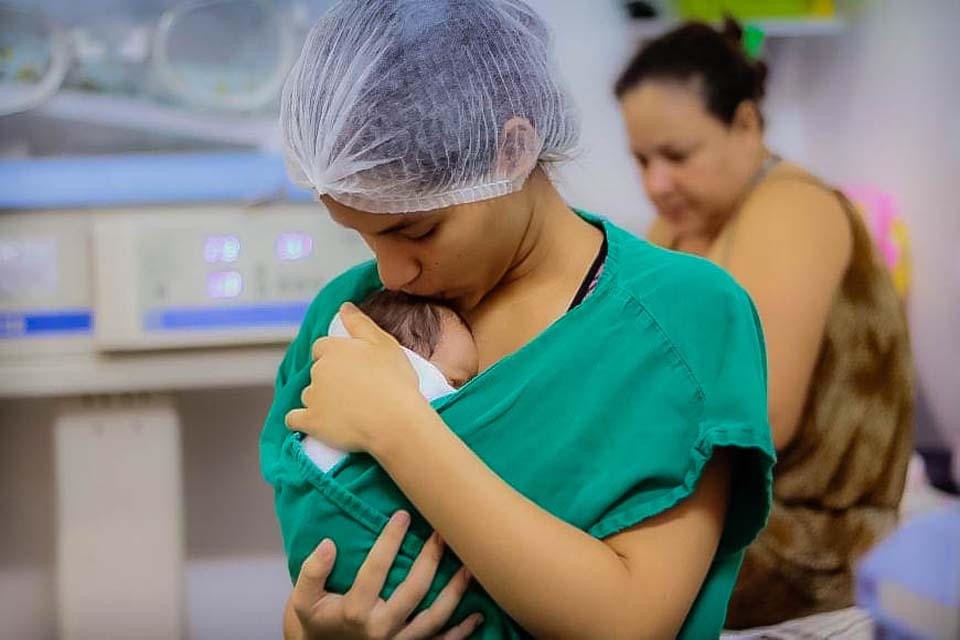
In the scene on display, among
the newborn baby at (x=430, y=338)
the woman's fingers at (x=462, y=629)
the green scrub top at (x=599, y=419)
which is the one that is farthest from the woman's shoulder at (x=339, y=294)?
the woman's fingers at (x=462, y=629)

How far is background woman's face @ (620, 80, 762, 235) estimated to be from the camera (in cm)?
130

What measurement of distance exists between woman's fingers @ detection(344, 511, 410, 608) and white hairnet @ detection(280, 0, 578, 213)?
0.22 m

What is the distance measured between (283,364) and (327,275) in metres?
0.38

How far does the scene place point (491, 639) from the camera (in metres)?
0.82

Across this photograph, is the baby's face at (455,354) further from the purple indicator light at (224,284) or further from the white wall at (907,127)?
the white wall at (907,127)

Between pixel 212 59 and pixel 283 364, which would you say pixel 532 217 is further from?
pixel 212 59

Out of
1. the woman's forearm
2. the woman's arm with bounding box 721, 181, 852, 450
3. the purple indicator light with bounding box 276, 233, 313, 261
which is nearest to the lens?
the woman's forearm

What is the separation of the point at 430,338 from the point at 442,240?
0.31ft

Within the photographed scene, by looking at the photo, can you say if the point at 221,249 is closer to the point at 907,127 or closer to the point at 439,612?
the point at 439,612

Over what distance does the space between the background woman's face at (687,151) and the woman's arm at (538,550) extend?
61 centimetres

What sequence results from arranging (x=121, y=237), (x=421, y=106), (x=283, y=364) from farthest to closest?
(x=121, y=237)
(x=283, y=364)
(x=421, y=106)

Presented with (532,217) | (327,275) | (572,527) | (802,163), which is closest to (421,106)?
(532,217)

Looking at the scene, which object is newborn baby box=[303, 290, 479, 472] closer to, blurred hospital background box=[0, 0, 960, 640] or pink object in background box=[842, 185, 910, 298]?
blurred hospital background box=[0, 0, 960, 640]


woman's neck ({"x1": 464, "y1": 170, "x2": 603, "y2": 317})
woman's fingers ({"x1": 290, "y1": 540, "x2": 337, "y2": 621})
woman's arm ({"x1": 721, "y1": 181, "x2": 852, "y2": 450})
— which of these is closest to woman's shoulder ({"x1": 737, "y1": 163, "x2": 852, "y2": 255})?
woman's arm ({"x1": 721, "y1": 181, "x2": 852, "y2": 450})
